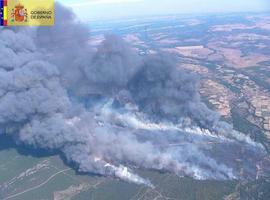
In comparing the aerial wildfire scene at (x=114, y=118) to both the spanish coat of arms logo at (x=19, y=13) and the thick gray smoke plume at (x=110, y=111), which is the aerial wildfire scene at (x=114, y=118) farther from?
the spanish coat of arms logo at (x=19, y=13)

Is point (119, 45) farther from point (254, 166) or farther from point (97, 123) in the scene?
point (254, 166)

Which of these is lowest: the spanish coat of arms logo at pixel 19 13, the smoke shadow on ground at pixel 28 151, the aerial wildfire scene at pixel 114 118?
the smoke shadow on ground at pixel 28 151

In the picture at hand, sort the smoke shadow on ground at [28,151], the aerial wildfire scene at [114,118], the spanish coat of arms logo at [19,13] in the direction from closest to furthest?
the spanish coat of arms logo at [19,13] < the aerial wildfire scene at [114,118] < the smoke shadow on ground at [28,151]

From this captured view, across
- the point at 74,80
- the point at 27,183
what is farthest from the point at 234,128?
the point at 27,183

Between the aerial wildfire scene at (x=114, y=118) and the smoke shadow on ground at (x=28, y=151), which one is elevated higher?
the aerial wildfire scene at (x=114, y=118)

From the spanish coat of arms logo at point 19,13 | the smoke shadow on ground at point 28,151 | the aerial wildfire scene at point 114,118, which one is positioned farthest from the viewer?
the smoke shadow on ground at point 28,151

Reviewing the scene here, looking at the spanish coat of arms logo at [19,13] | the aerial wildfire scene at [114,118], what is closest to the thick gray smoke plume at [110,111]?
the aerial wildfire scene at [114,118]

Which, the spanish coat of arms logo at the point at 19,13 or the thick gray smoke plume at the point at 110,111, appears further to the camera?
the thick gray smoke plume at the point at 110,111

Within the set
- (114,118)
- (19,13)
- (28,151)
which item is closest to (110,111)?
(114,118)
